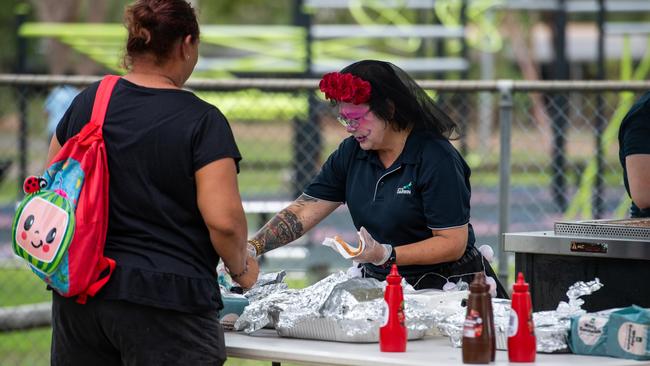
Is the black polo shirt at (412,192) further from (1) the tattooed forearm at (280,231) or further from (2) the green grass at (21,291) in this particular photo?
(2) the green grass at (21,291)

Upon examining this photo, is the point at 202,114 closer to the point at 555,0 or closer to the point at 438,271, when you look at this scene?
the point at 438,271

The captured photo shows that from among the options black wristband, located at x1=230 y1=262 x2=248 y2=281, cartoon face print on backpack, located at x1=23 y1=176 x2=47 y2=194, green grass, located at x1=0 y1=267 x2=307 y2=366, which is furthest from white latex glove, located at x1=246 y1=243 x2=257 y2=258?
green grass, located at x1=0 y1=267 x2=307 y2=366

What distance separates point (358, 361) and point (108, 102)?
1.01 meters

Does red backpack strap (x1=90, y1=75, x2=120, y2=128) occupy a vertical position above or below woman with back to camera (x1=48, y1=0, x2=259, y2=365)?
above

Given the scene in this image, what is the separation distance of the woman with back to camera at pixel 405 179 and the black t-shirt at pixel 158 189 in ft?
2.36

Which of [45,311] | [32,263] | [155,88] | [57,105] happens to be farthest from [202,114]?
[57,105]

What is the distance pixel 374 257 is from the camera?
138 inches

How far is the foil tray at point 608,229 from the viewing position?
355 cm

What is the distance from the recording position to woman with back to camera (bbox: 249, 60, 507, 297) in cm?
365

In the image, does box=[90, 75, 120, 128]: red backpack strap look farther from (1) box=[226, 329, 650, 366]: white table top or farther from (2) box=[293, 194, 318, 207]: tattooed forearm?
(2) box=[293, 194, 318, 207]: tattooed forearm

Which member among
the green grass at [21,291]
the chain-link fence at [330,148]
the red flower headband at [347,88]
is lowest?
the green grass at [21,291]

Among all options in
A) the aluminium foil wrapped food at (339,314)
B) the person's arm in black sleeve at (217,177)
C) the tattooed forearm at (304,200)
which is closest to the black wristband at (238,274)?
the aluminium foil wrapped food at (339,314)

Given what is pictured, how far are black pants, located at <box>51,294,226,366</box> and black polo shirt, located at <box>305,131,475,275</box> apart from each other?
2.82 ft

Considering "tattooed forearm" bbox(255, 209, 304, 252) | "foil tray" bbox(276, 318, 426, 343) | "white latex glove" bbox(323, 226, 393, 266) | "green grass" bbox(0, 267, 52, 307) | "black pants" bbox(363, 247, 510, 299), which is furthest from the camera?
"green grass" bbox(0, 267, 52, 307)
